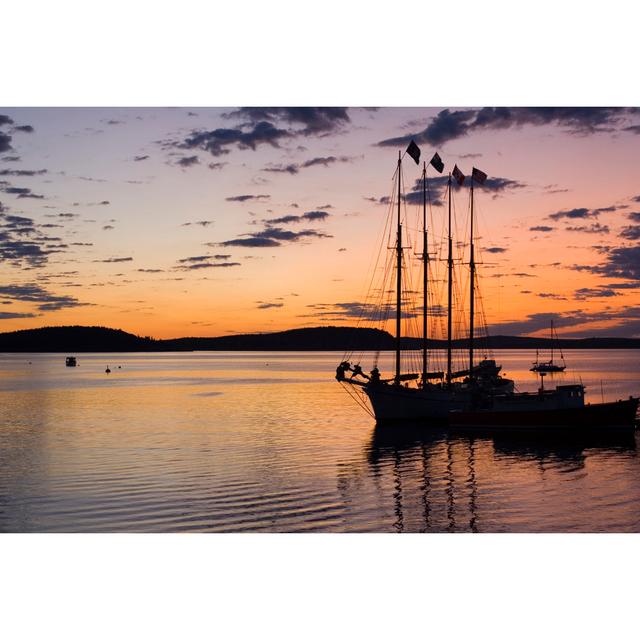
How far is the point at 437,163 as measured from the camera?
2830 cm

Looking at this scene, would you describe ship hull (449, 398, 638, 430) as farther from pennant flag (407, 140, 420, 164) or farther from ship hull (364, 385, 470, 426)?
pennant flag (407, 140, 420, 164)

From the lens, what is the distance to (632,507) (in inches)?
646

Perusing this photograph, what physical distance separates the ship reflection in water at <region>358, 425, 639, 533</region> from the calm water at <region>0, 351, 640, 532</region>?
1.8 inches

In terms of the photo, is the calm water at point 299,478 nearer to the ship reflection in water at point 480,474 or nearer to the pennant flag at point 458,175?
the ship reflection in water at point 480,474

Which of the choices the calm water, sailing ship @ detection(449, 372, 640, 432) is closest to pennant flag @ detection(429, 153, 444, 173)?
sailing ship @ detection(449, 372, 640, 432)

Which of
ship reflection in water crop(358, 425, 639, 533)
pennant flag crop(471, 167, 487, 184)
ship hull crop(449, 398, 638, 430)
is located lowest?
ship reflection in water crop(358, 425, 639, 533)

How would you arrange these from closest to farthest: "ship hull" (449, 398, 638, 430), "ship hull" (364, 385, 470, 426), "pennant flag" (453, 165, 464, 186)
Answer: "ship hull" (449, 398, 638, 430), "pennant flag" (453, 165, 464, 186), "ship hull" (364, 385, 470, 426)

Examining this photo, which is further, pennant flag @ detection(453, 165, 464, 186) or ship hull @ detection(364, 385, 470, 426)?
ship hull @ detection(364, 385, 470, 426)

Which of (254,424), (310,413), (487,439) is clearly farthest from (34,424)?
(487,439)

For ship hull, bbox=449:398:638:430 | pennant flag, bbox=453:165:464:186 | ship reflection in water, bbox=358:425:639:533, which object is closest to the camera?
ship reflection in water, bbox=358:425:639:533

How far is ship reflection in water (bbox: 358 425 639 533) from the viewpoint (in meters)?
15.1

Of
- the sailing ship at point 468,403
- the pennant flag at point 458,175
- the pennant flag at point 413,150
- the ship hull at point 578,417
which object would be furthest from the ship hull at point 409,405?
the pennant flag at point 413,150

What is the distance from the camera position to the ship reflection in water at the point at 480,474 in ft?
49.4
